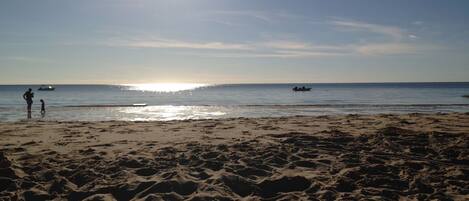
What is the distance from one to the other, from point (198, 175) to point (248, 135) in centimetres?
500

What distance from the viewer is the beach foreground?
19.8ft

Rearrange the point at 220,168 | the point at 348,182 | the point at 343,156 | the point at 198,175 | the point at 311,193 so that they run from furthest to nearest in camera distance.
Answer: the point at 343,156 < the point at 220,168 < the point at 198,175 < the point at 348,182 < the point at 311,193

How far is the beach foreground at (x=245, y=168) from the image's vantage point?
602cm

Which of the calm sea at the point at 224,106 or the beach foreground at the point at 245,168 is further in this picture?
the calm sea at the point at 224,106

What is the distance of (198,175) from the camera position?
6871 millimetres

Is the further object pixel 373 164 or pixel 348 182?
pixel 373 164

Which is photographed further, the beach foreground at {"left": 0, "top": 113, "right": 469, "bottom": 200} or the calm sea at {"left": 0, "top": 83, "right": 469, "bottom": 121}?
the calm sea at {"left": 0, "top": 83, "right": 469, "bottom": 121}

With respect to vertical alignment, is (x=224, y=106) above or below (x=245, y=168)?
below

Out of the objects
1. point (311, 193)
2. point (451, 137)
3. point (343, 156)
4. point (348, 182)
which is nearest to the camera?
point (311, 193)

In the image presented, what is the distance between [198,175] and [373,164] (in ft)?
10.4

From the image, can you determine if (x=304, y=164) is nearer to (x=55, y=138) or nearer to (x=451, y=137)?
(x=451, y=137)

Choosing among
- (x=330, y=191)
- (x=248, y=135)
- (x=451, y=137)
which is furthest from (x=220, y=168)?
(x=451, y=137)

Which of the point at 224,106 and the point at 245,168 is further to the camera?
the point at 224,106

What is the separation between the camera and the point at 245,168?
7.24 meters
